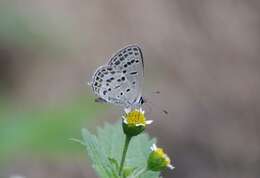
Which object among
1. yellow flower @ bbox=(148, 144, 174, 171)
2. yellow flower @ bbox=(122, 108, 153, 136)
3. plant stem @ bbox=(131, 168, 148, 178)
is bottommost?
plant stem @ bbox=(131, 168, 148, 178)

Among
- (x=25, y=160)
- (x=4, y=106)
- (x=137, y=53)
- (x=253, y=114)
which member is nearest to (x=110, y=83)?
(x=137, y=53)

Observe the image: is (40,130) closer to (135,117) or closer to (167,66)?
(135,117)

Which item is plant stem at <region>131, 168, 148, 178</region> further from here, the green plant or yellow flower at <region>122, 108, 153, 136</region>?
yellow flower at <region>122, 108, 153, 136</region>

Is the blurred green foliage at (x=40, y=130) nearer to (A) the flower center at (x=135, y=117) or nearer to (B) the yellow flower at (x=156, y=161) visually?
(A) the flower center at (x=135, y=117)

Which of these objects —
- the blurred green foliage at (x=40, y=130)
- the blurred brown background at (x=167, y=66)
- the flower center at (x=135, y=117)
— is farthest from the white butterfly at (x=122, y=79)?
the blurred brown background at (x=167, y=66)

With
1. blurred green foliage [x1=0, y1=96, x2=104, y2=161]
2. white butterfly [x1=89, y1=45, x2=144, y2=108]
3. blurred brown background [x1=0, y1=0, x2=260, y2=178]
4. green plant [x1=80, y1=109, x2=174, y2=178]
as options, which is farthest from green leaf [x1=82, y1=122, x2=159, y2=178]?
blurred brown background [x1=0, y1=0, x2=260, y2=178]

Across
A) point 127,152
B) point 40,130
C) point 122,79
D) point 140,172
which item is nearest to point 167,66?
point 40,130

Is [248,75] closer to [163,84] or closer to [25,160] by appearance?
[163,84]
